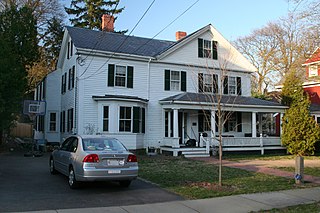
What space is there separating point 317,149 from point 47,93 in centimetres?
2078

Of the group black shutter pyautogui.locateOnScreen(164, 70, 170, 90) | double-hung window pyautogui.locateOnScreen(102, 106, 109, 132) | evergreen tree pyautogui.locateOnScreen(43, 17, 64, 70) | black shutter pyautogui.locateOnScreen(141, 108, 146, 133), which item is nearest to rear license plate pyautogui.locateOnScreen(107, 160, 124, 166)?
double-hung window pyautogui.locateOnScreen(102, 106, 109, 132)

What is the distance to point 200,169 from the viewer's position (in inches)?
559

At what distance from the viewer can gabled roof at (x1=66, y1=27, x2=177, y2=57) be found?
22.1 meters

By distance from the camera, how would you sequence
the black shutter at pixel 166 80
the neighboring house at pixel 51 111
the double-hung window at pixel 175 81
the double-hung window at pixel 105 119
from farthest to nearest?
1. the neighboring house at pixel 51 111
2. the double-hung window at pixel 175 81
3. the black shutter at pixel 166 80
4. the double-hung window at pixel 105 119

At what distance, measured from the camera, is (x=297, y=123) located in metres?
22.1

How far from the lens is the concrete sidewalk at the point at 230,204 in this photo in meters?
7.31

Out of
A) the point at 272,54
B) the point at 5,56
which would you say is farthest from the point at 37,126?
the point at 272,54

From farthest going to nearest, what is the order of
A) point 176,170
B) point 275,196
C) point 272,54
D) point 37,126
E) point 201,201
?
point 272,54, point 37,126, point 176,170, point 275,196, point 201,201

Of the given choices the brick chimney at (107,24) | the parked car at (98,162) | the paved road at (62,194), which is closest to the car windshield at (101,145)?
the parked car at (98,162)

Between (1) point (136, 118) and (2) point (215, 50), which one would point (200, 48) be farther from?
(1) point (136, 118)

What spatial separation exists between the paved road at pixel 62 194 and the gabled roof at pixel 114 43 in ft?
40.6

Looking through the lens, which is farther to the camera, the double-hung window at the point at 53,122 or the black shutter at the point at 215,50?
the double-hung window at the point at 53,122

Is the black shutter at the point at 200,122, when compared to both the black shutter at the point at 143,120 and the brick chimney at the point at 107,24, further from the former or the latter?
the brick chimney at the point at 107,24

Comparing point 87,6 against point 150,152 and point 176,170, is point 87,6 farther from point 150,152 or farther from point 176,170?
point 176,170
